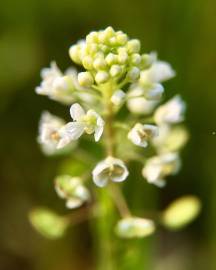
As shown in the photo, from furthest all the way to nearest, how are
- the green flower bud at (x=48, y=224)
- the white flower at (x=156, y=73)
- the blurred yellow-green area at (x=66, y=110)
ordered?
1. the blurred yellow-green area at (x=66, y=110)
2. the green flower bud at (x=48, y=224)
3. the white flower at (x=156, y=73)

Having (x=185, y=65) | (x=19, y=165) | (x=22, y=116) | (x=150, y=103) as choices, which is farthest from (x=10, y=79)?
(x=150, y=103)

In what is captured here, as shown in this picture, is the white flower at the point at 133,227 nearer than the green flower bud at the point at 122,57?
No

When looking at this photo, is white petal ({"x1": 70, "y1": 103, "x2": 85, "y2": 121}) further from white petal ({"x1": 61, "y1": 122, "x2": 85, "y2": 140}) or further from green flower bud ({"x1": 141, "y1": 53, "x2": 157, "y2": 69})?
green flower bud ({"x1": 141, "y1": 53, "x2": 157, "y2": 69})

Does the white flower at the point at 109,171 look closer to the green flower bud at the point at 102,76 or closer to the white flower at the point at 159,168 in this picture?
the white flower at the point at 159,168

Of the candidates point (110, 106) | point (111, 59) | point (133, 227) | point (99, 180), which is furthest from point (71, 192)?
point (111, 59)

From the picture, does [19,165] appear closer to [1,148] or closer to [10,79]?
[1,148]

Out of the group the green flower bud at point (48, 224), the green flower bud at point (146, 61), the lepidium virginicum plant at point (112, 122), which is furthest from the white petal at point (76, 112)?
the green flower bud at point (48, 224)
